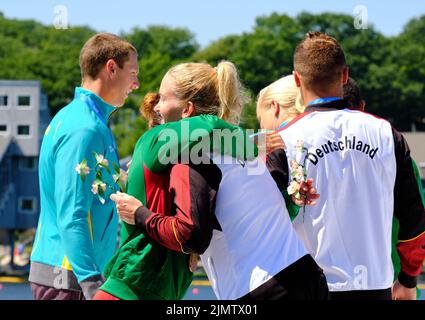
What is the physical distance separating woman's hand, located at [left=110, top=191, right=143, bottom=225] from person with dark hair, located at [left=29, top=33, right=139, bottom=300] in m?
0.48

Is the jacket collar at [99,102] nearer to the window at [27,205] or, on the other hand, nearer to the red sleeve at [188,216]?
the red sleeve at [188,216]

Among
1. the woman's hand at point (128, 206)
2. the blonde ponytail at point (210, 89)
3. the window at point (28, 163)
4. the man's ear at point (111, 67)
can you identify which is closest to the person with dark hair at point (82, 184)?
the man's ear at point (111, 67)

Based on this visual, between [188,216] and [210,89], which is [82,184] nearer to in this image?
[210,89]

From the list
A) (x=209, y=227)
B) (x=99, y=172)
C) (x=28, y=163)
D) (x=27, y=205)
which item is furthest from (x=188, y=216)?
(x=28, y=163)

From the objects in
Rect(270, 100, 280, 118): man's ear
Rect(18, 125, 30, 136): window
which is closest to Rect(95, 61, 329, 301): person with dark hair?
Rect(270, 100, 280, 118): man's ear

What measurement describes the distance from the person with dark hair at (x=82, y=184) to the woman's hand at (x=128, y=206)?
48cm

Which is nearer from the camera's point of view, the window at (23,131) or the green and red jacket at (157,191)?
the green and red jacket at (157,191)

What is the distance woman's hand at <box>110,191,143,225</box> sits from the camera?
13.1 ft

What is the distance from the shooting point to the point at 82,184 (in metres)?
4.67

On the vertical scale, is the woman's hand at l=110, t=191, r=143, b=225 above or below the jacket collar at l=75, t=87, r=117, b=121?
below

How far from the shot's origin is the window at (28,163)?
77.3 m

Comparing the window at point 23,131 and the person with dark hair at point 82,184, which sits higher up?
the person with dark hair at point 82,184

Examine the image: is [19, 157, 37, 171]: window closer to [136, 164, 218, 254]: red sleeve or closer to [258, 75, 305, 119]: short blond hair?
[258, 75, 305, 119]: short blond hair
